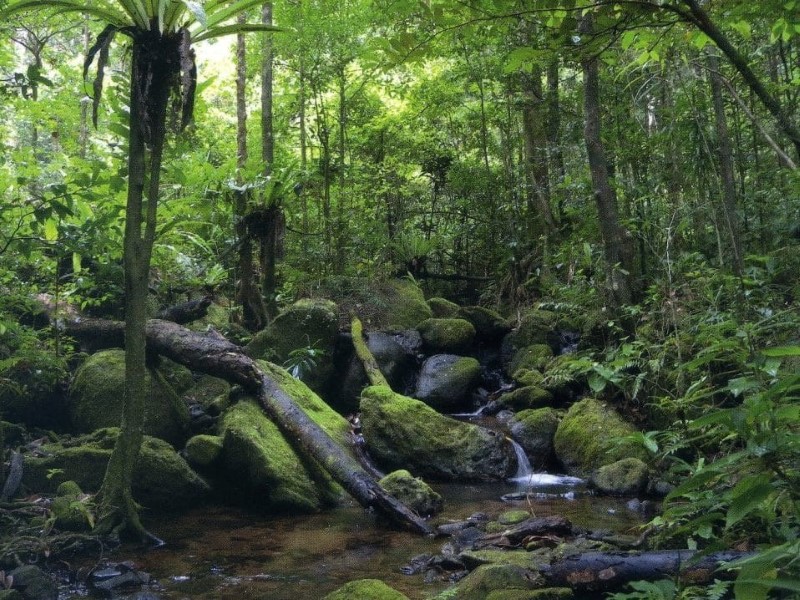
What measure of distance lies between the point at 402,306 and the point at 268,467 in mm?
6419

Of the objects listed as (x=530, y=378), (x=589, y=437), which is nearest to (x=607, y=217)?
(x=589, y=437)

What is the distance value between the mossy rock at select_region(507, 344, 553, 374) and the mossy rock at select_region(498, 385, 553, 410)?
3.58 ft

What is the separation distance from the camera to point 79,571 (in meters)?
4.64

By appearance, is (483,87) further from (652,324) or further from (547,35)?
(547,35)

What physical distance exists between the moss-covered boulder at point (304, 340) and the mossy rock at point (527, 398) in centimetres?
272

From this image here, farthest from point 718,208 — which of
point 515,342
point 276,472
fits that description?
point 276,472

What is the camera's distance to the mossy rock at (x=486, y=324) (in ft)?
40.7

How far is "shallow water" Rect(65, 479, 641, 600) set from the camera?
15.2 ft

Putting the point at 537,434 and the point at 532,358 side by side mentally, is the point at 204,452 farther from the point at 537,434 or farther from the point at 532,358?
the point at 532,358

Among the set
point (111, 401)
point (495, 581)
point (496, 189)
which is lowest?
point (495, 581)

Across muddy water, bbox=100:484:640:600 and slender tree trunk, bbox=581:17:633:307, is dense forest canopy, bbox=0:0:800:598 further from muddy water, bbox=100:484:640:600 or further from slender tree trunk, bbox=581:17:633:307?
muddy water, bbox=100:484:640:600

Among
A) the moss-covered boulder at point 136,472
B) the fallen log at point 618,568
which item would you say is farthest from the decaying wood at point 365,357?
the fallen log at point 618,568

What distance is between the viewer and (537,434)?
27.0ft

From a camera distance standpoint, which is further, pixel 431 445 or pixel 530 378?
pixel 530 378
